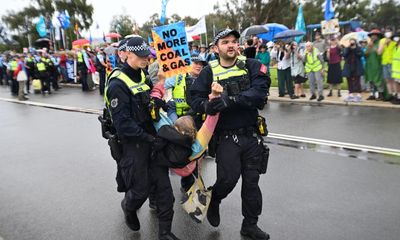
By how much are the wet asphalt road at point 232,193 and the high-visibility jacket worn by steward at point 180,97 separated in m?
0.99

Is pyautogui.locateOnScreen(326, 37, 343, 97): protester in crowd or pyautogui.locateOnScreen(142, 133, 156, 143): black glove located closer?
pyautogui.locateOnScreen(142, 133, 156, 143): black glove

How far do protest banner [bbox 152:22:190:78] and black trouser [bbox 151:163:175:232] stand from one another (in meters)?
2.25

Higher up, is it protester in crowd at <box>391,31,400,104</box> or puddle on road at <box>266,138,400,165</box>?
protester in crowd at <box>391,31,400,104</box>

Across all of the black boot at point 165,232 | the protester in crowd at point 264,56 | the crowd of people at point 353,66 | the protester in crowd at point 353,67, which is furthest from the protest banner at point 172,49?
the protester in crowd at point 264,56

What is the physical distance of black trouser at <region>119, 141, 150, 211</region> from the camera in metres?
3.69

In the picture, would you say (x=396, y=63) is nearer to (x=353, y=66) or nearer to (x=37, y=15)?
(x=353, y=66)

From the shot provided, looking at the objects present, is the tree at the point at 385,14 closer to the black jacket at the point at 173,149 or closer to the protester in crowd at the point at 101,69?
the protester in crowd at the point at 101,69

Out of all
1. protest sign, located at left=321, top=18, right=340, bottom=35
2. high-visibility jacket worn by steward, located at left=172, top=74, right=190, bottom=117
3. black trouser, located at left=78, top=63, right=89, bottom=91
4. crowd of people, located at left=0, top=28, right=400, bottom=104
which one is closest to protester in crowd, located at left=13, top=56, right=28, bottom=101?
crowd of people, located at left=0, top=28, right=400, bottom=104

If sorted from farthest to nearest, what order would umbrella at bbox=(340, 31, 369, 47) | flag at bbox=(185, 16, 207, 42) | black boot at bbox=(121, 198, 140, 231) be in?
flag at bbox=(185, 16, 207, 42) < umbrella at bbox=(340, 31, 369, 47) < black boot at bbox=(121, 198, 140, 231)

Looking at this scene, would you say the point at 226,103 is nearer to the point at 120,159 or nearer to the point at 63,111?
the point at 120,159

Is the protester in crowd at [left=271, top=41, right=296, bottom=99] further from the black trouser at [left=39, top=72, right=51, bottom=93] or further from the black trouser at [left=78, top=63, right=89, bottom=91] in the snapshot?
the black trouser at [left=39, top=72, right=51, bottom=93]

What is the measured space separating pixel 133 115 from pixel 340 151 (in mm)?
4214

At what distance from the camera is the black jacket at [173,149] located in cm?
357

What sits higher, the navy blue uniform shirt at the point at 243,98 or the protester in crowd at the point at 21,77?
the protester in crowd at the point at 21,77
